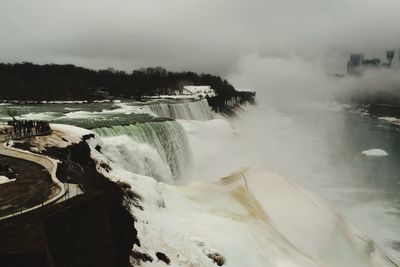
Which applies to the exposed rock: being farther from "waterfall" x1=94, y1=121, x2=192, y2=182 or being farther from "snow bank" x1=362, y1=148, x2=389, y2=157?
"snow bank" x1=362, y1=148, x2=389, y2=157

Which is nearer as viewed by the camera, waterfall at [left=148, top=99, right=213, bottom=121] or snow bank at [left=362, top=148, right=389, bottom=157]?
waterfall at [left=148, top=99, right=213, bottom=121]

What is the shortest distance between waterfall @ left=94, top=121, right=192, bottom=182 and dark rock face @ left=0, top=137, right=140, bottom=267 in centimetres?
1297

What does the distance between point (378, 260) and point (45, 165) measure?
17529 mm

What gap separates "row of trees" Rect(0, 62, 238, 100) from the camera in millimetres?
73375

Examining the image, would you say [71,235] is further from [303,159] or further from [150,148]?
[303,159]

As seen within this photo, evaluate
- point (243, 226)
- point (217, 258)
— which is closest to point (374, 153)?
point (243, 226)

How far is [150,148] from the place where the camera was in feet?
91.4

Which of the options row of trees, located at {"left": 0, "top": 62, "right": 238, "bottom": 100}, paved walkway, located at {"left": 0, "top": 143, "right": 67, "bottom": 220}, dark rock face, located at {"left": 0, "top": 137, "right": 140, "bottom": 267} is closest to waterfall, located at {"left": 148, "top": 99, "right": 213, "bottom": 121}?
row of trees, located at {"left": 0, "top": 62, "right": 238, "bottom": 100}

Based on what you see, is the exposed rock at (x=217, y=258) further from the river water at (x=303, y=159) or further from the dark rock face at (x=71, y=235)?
the river water at (x=303, y=159)

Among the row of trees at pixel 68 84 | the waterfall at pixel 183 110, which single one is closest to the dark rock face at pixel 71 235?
the waterfall at pixel 183 110

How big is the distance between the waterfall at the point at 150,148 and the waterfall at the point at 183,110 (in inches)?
593

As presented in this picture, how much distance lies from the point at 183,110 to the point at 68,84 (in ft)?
138

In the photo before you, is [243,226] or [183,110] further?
[183,110]

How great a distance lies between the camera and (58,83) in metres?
86.0
